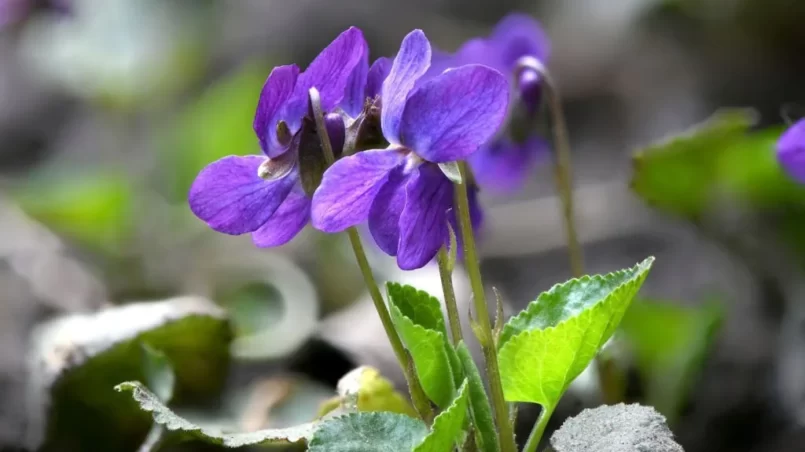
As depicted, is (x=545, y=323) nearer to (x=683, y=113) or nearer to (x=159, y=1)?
(x=683, y=113)

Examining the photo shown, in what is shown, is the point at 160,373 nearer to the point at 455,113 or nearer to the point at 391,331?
the point at 391,331

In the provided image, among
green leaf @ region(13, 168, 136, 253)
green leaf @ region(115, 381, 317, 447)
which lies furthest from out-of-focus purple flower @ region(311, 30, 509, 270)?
green leaf @ region(13, 168, 136, 253)

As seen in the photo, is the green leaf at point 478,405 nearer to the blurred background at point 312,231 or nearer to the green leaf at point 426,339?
the green leaf at point 426,339

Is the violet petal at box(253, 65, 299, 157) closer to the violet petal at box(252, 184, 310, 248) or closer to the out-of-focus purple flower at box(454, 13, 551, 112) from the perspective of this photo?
the violet petal at box(252, 184, 310, 248)

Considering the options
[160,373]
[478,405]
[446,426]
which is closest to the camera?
[446,426]

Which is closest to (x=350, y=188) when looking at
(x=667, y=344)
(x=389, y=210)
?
(x=389, y=210)
